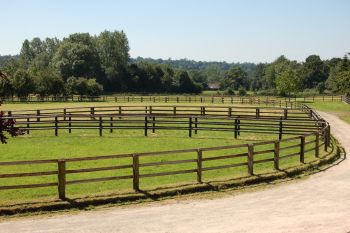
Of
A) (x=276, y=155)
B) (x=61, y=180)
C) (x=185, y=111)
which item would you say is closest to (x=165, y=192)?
(x=61, y=180)

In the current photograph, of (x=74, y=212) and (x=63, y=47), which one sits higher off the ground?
(x=63, y=47)

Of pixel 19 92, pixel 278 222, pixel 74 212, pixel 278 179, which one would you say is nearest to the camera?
pixel 278 222

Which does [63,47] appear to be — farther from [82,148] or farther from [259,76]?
[259,76]

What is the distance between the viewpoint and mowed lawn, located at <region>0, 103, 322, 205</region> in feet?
44.2

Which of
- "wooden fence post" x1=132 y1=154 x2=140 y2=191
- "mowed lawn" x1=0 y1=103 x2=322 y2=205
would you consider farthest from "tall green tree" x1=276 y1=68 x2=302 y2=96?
"wooden fence post" x1=132 y1=154 x2=140 y2=191

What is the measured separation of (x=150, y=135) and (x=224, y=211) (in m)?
15.6

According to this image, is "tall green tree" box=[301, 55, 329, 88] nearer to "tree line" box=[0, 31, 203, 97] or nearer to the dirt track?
"tree line" box=[0, 31, 203, 97]

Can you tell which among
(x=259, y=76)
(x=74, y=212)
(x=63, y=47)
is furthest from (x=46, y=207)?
(x=259, y=76)

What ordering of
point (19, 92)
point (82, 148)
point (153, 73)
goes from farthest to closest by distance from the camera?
point (153, 73) < point (19, 92) < point (82, 148)

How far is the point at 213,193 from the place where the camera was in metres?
13.3

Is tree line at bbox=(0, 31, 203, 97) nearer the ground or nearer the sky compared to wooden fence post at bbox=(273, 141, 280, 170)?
nearer the sky

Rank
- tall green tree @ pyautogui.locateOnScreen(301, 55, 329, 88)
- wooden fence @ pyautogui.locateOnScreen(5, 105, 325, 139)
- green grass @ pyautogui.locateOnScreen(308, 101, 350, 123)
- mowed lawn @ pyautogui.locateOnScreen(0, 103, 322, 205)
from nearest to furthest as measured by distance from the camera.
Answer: mowed lawn @ pyautogui.locateOnScreen(0, 103, 322, 205) < wooden fence @ pyautogui.locateOnScreen(5, 105, 325, 139) < green grass @ pyautogui.locateOnScreen(308, 101, 350, 123) < tall green tree @ pyautogui.locateOnScreen(301, 55, 329, 88)

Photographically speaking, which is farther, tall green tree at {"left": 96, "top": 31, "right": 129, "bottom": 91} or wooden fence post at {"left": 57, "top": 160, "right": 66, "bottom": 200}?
tall green tree at {"left": 96, "top": 31, "right": 129, "bottom": 91}

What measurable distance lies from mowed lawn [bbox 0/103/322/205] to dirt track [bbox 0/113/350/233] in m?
1.71
